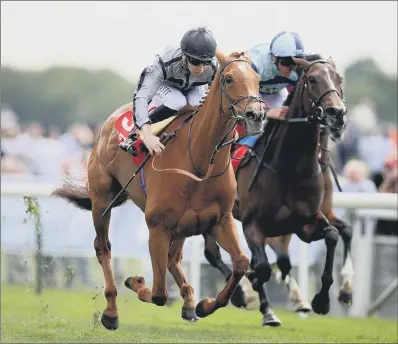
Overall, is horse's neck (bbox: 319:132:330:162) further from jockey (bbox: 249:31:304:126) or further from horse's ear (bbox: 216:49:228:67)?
horse's ear (bbox: 216:49:228:67)


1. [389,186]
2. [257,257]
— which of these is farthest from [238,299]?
[389,186]

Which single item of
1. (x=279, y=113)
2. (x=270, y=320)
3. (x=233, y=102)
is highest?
(x=233, y=102)

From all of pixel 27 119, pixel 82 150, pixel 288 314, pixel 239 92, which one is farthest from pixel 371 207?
pixel 27 119

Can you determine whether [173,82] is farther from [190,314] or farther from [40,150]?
[40,150]

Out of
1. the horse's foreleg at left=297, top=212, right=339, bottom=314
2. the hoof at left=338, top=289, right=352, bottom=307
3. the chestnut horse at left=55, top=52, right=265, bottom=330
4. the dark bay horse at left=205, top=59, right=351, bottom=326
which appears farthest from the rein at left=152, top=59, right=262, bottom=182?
the hoof at left=338, top=289, right=352, bottom=307

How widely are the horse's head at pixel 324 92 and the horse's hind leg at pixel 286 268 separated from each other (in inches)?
54.8

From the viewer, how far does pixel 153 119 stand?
7754mm

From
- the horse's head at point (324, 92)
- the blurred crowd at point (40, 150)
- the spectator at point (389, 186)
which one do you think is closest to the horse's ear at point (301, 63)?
the horse's head at point (324, 92)

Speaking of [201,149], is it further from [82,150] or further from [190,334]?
[82,150]

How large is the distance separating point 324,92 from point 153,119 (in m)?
1.14

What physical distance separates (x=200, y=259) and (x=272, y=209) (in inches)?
114

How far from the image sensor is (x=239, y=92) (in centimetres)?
679

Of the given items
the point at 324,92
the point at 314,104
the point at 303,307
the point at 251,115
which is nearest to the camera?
the point at 251,115

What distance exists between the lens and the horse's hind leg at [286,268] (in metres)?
9.31
